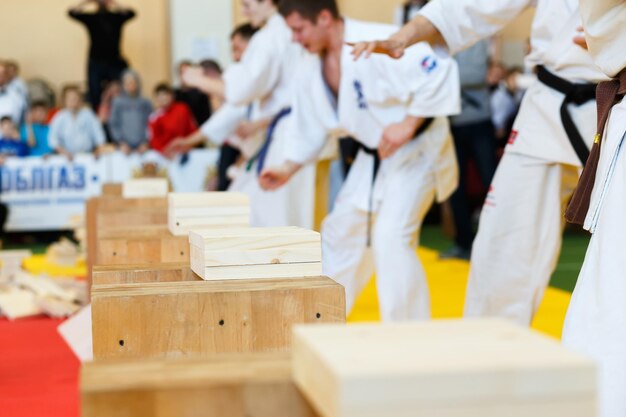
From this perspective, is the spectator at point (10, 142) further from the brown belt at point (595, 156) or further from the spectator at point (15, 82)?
the brown belt at point (595, 156)

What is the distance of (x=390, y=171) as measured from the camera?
3879 millimetres

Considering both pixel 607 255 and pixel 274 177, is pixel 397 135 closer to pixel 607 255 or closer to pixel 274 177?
pixel 274 177

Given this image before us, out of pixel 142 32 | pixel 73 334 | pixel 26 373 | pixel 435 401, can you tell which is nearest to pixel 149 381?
pixel 435 401

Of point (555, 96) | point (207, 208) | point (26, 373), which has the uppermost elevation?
point (555, 96)

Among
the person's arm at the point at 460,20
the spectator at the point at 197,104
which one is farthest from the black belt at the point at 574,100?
the spectator at the point at 197,104

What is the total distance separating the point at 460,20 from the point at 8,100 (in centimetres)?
869

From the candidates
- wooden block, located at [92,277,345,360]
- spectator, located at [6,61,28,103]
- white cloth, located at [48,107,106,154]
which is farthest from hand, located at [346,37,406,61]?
spectator, located at [6,61,28,103]

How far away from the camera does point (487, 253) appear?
3240 mm

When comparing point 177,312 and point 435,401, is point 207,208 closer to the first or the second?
point 177,312

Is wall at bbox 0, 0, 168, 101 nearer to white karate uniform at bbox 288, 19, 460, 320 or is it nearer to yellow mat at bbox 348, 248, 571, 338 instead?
yellow mat at bbox 348, 248, 571, 338

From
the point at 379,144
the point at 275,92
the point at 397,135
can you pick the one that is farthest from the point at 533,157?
the point at 275,92

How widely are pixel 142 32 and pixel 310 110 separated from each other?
9.22 meters

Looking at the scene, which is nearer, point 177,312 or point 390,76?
point 177,312

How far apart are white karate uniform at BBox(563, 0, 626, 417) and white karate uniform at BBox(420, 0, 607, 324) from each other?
89cm
